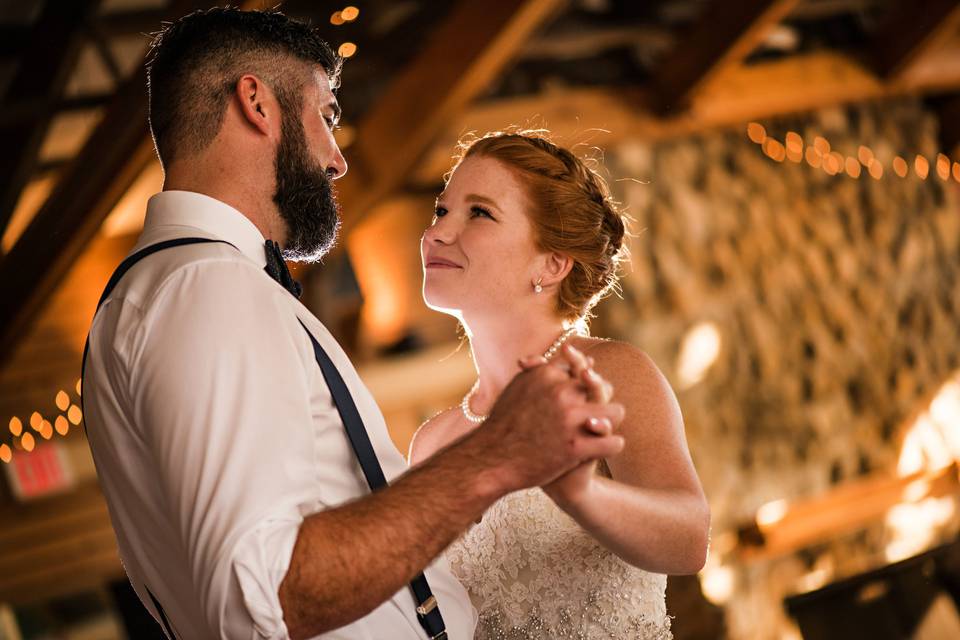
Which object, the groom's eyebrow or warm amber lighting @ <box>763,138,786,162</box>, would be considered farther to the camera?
warm amber lighting @ <box>763,138,786,162</box>

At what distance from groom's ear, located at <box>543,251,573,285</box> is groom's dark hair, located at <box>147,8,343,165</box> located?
28.2 inches

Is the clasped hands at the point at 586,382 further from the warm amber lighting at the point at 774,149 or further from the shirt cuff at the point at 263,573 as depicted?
the warm amber lighting at the point at 774,149

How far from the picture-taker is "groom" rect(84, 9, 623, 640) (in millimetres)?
1105

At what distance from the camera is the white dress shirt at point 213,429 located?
1103mm

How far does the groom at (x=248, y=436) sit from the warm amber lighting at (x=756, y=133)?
14.8 ft

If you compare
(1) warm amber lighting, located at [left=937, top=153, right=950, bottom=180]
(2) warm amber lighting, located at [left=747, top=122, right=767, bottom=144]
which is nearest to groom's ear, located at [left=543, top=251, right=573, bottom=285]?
(2) warm amber lighting, located at [left=747, top=122, right=767, bottom=144]

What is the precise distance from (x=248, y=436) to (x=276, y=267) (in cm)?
41

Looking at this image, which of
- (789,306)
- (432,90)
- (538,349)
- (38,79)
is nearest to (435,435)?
(538,349)

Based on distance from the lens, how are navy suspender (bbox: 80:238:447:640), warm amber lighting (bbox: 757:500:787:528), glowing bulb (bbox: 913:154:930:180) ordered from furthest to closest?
glowing bulb (bbox: 913:154:930:180) → warm amber lighting (bbox: 757:500:787:528) → navy suspender (bbox: 80:238:447:640)

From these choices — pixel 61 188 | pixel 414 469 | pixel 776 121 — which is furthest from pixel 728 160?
pixel 414 469

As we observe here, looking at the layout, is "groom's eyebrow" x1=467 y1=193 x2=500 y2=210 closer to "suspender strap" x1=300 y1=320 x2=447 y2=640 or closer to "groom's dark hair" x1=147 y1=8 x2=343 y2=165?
"groom's dark hair" x1=147 y1=8 x2=343 y2=165

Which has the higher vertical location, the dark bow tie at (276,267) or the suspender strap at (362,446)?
the dark bow tie at (276,267)

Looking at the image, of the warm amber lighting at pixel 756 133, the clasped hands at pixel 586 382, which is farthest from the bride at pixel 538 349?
the warm amber lighting at pixel 756 133

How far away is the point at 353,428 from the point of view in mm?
1353
